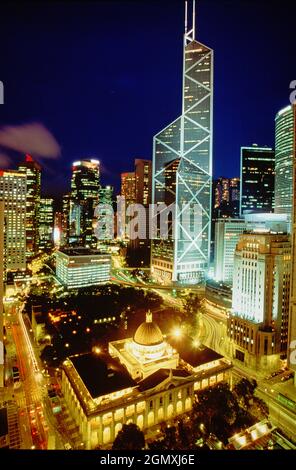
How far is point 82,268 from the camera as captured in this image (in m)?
54.5

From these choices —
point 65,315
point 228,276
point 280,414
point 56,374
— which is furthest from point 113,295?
point 280,414

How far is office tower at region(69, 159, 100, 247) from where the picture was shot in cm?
10960

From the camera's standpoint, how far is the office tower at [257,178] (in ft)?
251

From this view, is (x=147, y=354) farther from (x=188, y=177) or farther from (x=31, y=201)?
(x=31, y=201)

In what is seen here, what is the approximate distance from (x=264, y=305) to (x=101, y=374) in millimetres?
17235

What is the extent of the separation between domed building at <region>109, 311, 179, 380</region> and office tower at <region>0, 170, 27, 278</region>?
45.2 m

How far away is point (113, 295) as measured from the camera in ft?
145

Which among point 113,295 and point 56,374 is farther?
point 113,295

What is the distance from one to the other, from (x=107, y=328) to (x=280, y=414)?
754 inches

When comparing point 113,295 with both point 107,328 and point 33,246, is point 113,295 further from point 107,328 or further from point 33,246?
point 33,246

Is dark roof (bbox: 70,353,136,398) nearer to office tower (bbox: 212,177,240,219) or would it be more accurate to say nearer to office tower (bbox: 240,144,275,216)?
office tower (bbox: 240,144,275,216)

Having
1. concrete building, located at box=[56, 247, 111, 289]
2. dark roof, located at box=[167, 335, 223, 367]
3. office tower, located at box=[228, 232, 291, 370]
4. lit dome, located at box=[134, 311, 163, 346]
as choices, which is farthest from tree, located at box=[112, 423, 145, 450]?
A: concrete building, located at box=[56, 247, 111, 289]

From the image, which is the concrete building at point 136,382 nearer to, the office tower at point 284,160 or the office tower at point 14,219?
the office tower at point 284,160

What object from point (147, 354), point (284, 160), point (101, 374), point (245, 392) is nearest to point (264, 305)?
point (245, 392)
